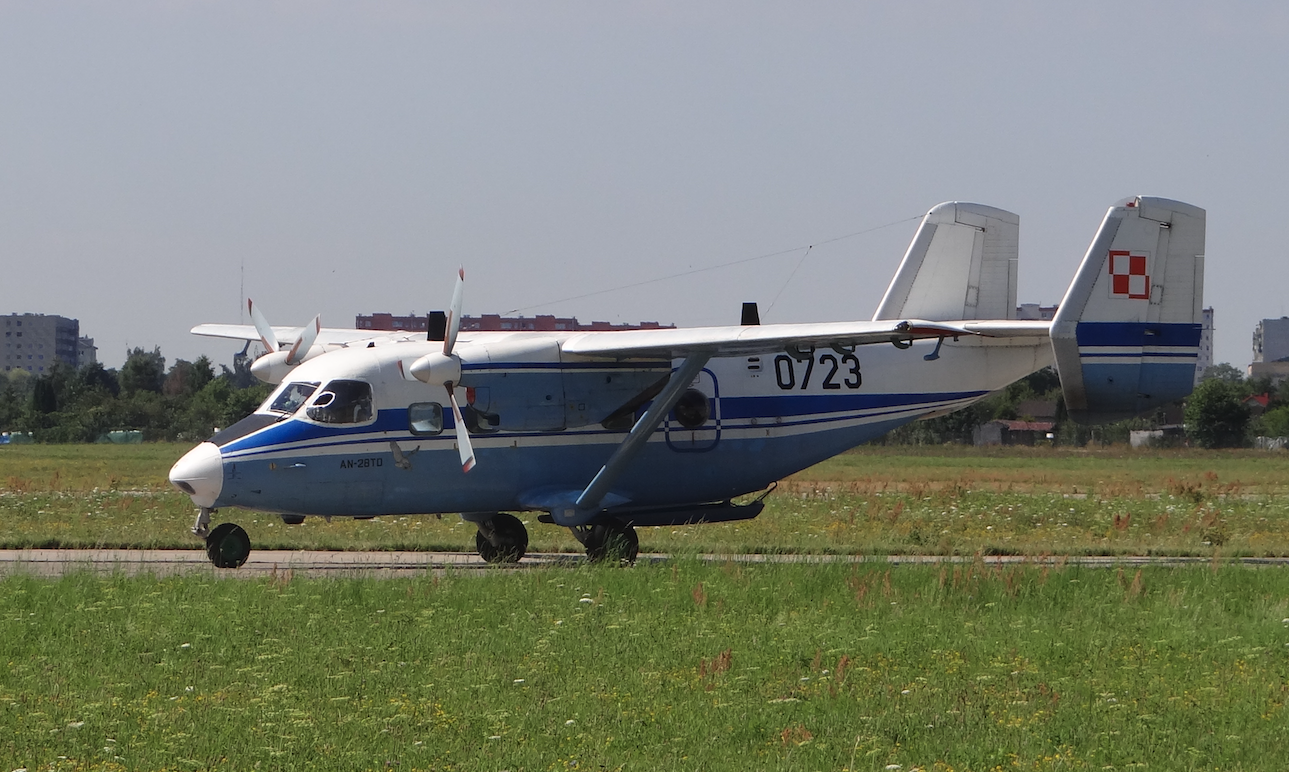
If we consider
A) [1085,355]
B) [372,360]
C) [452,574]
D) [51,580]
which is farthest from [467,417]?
[1085,355]

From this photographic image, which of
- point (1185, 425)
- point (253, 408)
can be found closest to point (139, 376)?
point (253, 408)

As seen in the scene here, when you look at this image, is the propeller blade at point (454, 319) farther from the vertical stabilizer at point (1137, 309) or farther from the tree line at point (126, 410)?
the tree line at point (126, 410)

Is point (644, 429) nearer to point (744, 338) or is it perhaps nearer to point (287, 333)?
point (744, 338)

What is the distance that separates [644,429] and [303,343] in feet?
19.9

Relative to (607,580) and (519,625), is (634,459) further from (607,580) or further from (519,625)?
(519,625)

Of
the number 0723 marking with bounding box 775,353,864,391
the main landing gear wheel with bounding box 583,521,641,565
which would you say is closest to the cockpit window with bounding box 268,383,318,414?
the main landing gear wheel with bounding box 583,521,641,565

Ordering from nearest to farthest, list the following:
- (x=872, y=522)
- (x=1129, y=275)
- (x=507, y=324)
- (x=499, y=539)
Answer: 1. (x=1129, y=275)
2. (x=499, y=539)
3. (x=872, y=522)
4. (x=507, y=324)

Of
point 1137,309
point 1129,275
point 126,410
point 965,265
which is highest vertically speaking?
point 965,265

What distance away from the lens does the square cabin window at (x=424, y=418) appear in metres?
20.9

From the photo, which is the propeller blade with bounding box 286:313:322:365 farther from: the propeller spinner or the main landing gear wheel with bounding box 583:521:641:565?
the main landing gear wheel with bounding box 583:521:641:565

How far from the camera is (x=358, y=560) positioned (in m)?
22.4

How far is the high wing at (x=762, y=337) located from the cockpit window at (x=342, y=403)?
3165 millimetres

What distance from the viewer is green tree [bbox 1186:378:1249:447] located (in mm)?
86688

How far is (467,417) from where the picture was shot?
21188 mm
